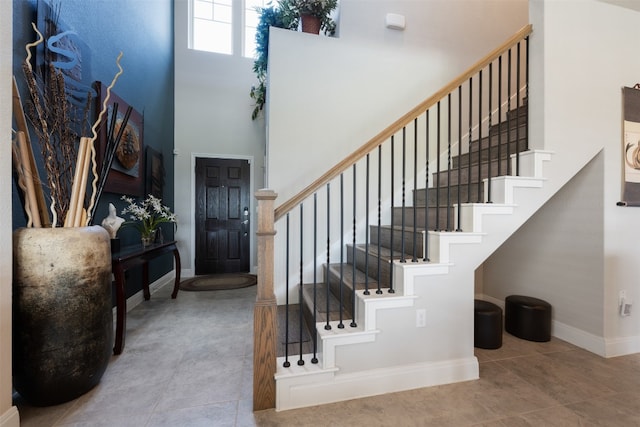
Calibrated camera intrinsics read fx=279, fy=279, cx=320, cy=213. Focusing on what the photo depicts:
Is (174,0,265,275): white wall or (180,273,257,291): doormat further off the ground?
(174,0,265,275): white wall

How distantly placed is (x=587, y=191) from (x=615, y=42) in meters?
1.13

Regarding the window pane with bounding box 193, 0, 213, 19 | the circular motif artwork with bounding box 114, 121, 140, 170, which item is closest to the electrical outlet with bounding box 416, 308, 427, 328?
the circular motif artwork with bounding box 114, 121, 140, 170

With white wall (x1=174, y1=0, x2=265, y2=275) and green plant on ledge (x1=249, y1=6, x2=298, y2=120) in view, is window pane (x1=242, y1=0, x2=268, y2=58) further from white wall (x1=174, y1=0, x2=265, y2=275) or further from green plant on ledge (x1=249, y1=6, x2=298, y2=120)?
green plant on ledge (x1=249, y1=6, x2=298, y2=120)

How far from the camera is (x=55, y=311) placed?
4.76 ft

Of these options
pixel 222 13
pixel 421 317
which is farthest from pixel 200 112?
pixel 421 317

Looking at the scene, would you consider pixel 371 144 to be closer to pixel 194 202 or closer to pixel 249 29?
pixel 194 202

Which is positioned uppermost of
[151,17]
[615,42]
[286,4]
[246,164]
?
[151,17]

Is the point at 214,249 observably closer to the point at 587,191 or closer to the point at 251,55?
the point at 251,55

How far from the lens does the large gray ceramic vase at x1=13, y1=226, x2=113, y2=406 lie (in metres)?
1.42

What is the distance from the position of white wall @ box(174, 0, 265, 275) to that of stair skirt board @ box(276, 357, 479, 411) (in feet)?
11.8


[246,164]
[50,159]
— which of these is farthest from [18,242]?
[246,164]

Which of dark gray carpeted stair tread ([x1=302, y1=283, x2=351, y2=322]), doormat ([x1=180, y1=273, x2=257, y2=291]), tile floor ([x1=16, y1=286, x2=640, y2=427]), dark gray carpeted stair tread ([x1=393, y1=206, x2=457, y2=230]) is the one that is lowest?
tile floor ([x1=16, y1=286, x2=640, y2=427])

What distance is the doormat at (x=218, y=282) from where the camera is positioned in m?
3.91

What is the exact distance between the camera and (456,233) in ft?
5.93
